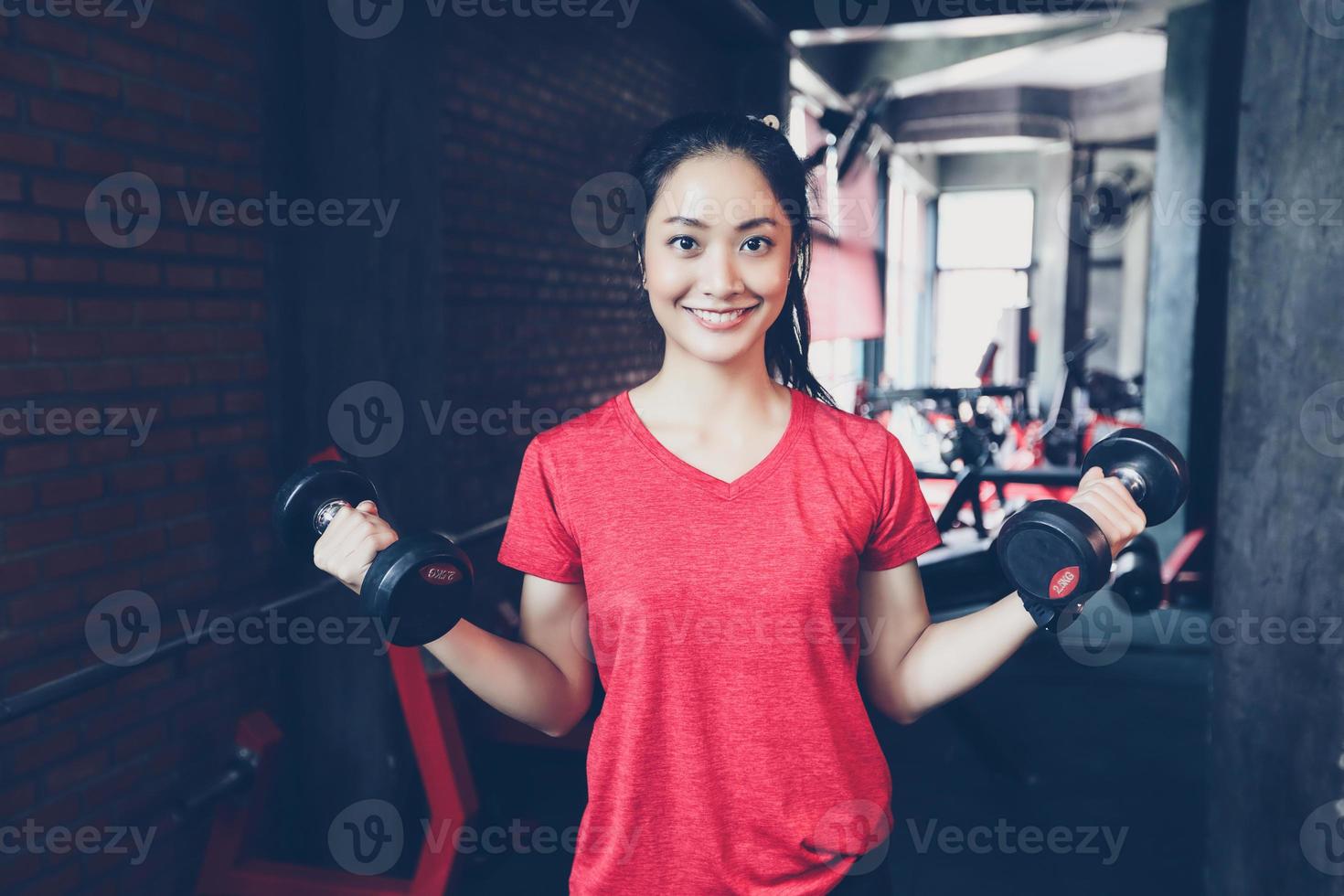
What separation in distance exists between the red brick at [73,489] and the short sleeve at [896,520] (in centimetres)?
162

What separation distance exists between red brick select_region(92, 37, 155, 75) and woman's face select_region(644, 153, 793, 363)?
4.93 ft

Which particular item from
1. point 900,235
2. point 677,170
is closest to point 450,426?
point 677,170

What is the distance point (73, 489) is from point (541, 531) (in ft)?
4.42

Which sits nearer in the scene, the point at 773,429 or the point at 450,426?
the point at 773,429

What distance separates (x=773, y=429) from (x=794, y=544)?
0.17m

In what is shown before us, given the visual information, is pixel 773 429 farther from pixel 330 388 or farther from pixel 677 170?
pixel 330 388

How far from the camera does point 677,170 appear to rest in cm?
118

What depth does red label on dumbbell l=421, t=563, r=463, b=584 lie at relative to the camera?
103cm

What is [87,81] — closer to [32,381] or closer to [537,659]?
[32,381]
